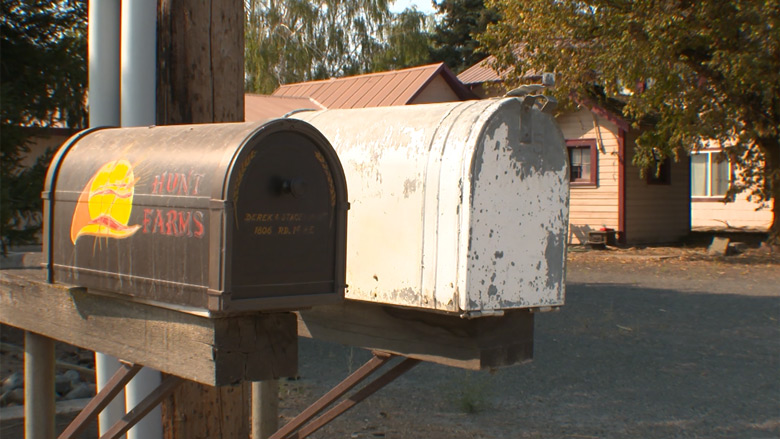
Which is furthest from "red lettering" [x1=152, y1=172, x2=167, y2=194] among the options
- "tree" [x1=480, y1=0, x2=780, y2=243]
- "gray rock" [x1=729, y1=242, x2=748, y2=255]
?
"gray rock" [x1=729, y1=242, x2=748, y2=255]

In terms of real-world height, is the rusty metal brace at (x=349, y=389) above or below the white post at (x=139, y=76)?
below

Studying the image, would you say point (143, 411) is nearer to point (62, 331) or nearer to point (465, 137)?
point (62, 331)

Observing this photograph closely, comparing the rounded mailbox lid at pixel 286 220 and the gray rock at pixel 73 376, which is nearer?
the rounded mailbox lid at pixel 286 220

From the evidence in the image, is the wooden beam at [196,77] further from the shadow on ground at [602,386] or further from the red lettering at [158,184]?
the shadow on ground at [602,386]

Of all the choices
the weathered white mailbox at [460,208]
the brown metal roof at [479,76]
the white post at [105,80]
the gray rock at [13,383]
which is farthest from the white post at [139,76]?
the brown metal roof at [479,76]

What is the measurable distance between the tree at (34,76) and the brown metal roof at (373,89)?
788 centimetres

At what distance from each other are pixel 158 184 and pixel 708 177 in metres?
23.5

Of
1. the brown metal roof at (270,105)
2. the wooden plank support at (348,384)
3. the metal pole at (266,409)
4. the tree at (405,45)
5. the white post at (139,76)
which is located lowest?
the metal pole at (266,409)

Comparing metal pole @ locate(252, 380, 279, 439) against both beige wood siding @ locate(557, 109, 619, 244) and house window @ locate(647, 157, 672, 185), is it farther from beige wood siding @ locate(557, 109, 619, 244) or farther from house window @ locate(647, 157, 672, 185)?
house window @ locate(647, 157, 672, 185)

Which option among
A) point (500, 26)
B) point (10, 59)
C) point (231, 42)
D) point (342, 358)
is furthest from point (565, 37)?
point (231, 42)

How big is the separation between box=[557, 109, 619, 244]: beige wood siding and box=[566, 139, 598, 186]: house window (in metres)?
0.09

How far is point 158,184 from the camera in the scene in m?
1.92

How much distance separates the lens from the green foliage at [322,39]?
106 ft

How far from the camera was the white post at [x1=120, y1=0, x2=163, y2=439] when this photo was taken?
2.78 meters
